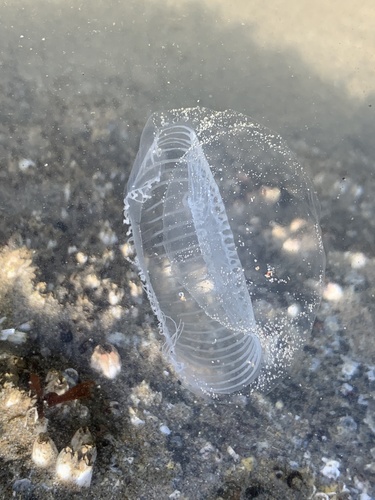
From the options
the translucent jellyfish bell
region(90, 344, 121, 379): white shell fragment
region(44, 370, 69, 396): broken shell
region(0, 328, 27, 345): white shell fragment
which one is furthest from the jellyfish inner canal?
region(0, 328, 27, 345): white shell fragment

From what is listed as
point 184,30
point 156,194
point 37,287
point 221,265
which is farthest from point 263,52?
point 37,287

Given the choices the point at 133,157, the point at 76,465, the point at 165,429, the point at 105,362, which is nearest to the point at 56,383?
the point at 105,362

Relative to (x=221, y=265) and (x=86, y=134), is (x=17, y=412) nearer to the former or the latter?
(x=221, y=265)

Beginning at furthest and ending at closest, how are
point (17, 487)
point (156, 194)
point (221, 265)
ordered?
point (156, 194), point (221, 265), point (17, 487)

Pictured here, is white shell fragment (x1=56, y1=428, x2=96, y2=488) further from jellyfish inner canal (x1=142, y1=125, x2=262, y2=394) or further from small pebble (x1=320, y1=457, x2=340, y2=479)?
small pebble (x1=320, y1=457, x2=340, y2=479)

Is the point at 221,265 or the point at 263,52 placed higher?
the point at 263,52
